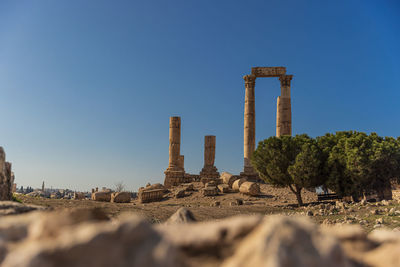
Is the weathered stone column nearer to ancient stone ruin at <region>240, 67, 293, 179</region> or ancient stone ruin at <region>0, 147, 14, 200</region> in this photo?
ancient stone ruin at <region>240, 67, 293, 179</region>

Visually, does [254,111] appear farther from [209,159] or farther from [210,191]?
[210,191]

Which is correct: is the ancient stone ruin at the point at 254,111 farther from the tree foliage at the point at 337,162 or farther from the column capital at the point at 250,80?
the tree foliage at the point at 337,162

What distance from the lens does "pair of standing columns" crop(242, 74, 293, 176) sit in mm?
30594

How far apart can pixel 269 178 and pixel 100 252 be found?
64.2 feet

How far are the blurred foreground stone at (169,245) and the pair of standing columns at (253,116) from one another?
28270 millimetres

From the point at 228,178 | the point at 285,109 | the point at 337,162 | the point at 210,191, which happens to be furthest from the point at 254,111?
the point at 337,162

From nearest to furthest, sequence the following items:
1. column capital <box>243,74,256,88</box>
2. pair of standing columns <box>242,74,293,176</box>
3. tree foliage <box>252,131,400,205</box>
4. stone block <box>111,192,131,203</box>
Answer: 1. tree foliage <box>252,131,400,205</box>
2. stone block <box>111,192,131,203</box>
3. pair of standing columns <box>242,74,293,176</box>
4. column capital <box>243,74,256,88</box>

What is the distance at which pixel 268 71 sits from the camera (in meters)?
31.7

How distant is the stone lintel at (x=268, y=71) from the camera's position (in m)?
31.2

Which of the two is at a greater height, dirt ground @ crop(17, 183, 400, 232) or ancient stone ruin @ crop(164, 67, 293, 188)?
ancient stone ruin @ crop(164, 67, 293, 188)

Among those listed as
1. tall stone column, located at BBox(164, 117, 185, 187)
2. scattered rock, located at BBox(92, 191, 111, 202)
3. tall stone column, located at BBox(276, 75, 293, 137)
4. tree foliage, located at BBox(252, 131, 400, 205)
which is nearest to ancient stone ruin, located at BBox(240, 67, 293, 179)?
tall stone column, located at BBox(276, 75, 293, 137)

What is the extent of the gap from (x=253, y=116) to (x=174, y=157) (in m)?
8.46

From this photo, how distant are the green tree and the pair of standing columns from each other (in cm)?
937

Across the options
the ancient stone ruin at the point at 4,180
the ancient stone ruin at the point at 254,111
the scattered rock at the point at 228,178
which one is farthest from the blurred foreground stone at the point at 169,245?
the ancient stone ruin at the point at 254,111
